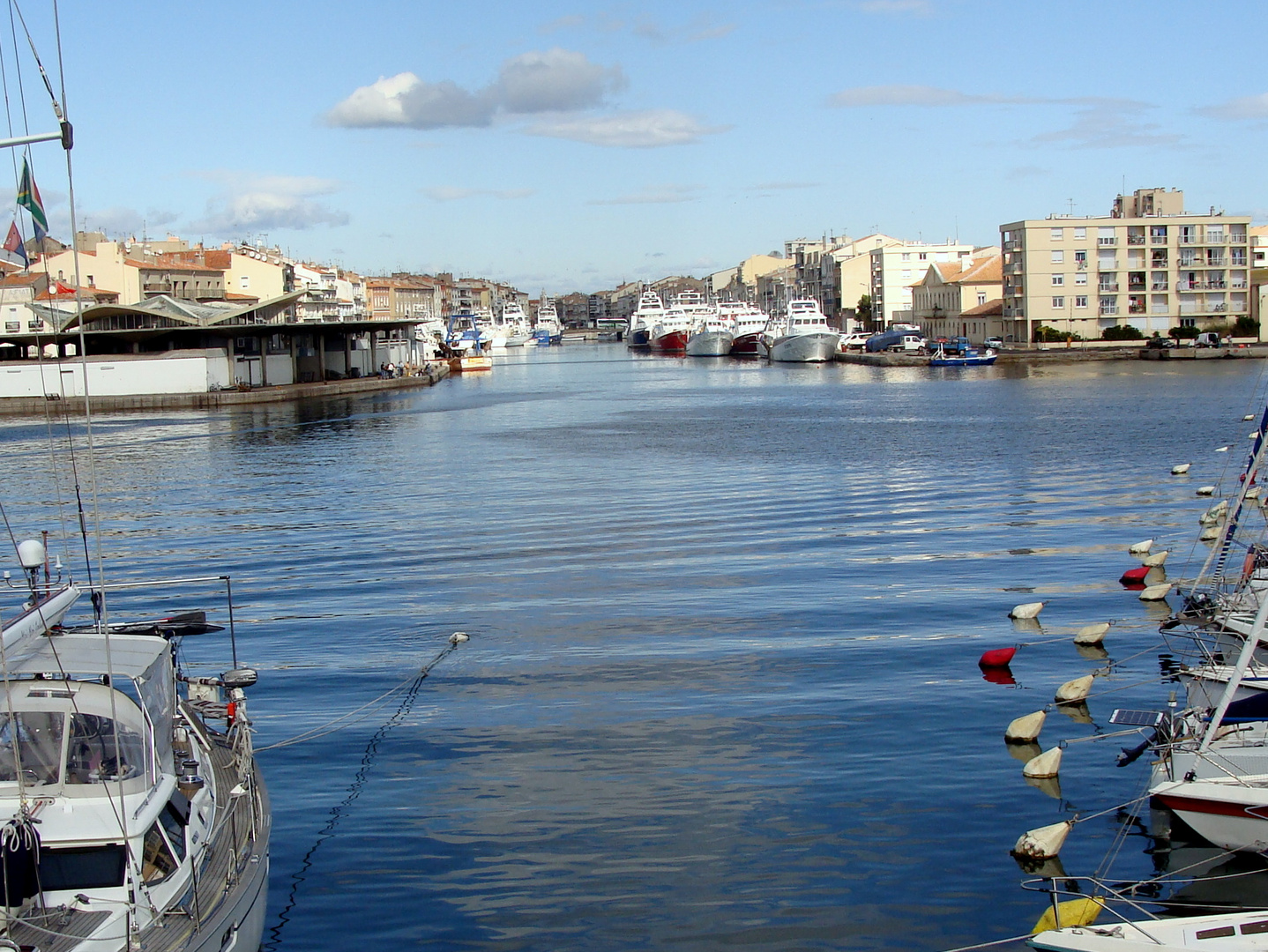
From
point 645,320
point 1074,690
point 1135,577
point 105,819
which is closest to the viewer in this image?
point 105,819

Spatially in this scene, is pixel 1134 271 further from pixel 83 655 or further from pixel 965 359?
pixel 83 655

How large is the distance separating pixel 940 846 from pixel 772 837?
1.36 m

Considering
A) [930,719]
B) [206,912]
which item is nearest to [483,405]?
[930,719]

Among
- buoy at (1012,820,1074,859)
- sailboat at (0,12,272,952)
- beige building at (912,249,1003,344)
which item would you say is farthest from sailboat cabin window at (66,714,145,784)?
beige building at (912,249,1003,344)

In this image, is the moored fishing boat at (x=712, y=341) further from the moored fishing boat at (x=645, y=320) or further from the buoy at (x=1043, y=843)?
the buoy at (x=1043, y=843)

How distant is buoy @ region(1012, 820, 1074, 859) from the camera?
9.77 metres

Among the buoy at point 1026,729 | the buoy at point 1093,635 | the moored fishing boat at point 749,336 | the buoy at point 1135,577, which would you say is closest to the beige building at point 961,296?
the moored fishing boat at point 749,336

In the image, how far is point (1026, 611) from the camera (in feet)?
56.7

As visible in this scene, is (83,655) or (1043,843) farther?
(1043,843)

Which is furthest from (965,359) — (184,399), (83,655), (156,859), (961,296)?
(156,859)

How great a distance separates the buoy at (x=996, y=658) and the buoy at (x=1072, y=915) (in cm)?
667

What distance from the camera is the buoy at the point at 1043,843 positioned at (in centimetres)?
977

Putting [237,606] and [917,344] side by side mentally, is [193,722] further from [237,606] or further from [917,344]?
[917,344]

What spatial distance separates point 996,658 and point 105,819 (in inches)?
428
